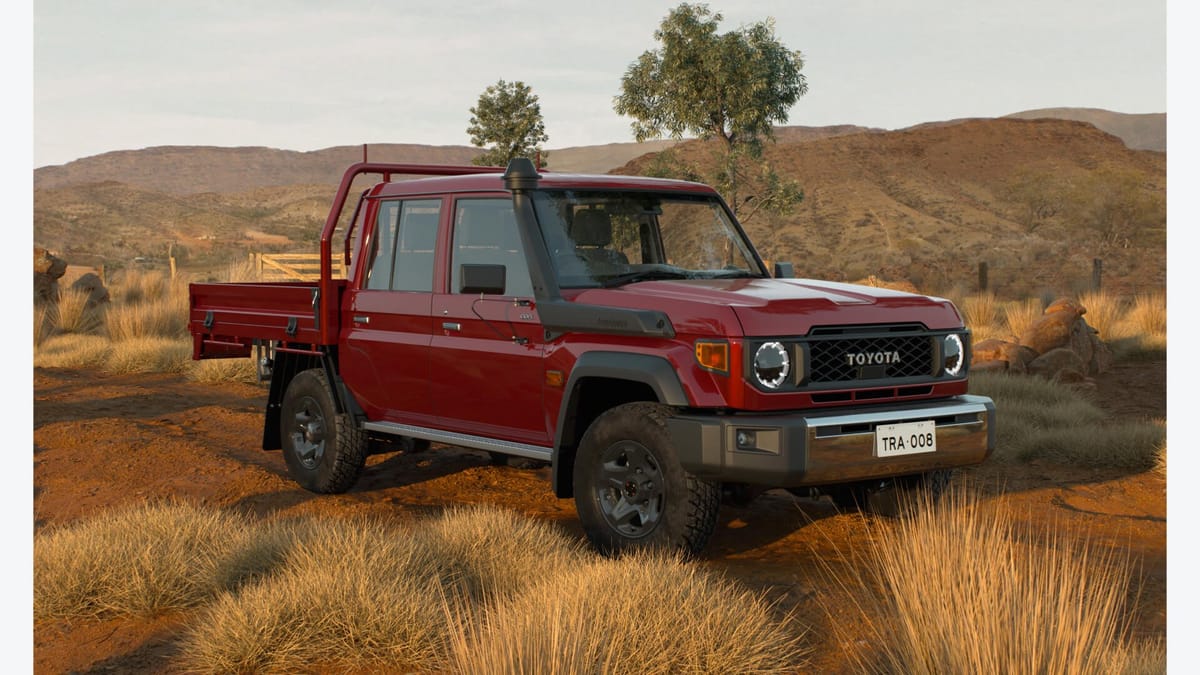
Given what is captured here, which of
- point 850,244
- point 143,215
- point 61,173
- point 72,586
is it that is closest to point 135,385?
point 72,586

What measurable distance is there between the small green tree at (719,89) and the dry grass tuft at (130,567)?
665 inches

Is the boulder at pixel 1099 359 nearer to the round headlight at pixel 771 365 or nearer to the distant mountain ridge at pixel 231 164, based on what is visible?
the round headlight at pixel 771 365

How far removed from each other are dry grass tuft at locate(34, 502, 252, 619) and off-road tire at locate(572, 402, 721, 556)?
195cm

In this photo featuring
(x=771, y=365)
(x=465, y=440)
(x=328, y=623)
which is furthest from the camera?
(x=465, y=440)

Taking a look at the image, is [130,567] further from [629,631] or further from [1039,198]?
[1039,198]

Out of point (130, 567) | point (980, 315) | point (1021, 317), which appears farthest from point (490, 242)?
point (980, 315)

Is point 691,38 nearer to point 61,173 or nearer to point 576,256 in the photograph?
→ point 576,256

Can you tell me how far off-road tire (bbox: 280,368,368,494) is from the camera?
28.9ft

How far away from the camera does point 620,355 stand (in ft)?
21.3

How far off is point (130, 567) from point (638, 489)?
8.91 ft

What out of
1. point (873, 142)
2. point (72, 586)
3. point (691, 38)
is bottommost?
point (72, 586)

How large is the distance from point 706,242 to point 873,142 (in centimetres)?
8383

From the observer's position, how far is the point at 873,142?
88250mm

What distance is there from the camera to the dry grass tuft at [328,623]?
17.2 feet
